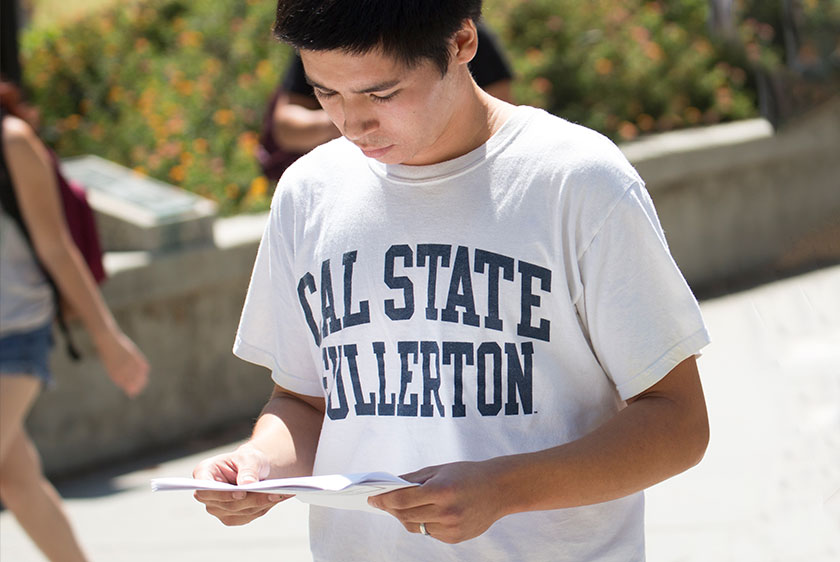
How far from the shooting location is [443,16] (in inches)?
72.0

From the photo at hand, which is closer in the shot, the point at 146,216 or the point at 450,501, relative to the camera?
the point at 450,501

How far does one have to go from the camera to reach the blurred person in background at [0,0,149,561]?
3770 millimetres

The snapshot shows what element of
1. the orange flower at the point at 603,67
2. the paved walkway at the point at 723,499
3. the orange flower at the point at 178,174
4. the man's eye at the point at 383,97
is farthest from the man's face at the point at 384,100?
the orange flower at the point at 603,67

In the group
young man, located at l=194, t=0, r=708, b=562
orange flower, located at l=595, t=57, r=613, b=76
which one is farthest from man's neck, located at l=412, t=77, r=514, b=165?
orange flower, located at l=595, t=57, r=613, b=76

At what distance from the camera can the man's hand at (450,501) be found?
5.59ft

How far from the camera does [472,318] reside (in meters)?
1.89

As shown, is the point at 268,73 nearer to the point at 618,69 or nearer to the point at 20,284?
the point at 618,69

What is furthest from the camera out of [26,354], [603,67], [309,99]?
[603,67]

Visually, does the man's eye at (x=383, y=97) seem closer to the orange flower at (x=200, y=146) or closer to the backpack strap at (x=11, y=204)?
the backpack strap at (x=11, y=204)

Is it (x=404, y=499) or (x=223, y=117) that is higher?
(x=404, y=499)

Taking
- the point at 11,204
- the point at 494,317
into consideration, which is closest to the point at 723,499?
the point at 11,204

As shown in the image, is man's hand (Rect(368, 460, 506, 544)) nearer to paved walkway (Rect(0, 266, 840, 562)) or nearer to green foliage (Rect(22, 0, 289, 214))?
paved walkway (Rect(0, 266, 840, 562))

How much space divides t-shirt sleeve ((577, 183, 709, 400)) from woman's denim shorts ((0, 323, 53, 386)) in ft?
7.69

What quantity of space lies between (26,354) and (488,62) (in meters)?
1.78
